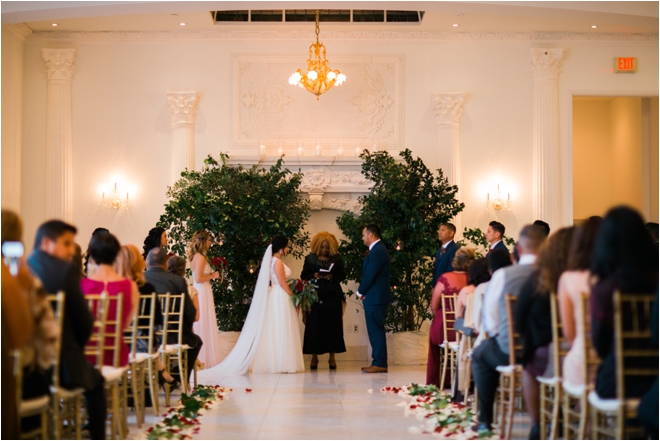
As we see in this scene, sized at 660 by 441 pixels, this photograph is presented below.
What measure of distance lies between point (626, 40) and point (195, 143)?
6.56 metres

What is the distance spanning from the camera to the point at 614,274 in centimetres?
407

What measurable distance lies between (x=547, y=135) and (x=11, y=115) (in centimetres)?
773

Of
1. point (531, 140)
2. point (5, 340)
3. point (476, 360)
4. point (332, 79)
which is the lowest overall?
point (476, 360)

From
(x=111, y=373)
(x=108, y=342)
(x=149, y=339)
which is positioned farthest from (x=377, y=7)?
(x=111, y=373)

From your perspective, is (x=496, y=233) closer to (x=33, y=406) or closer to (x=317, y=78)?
(x=317, y=78)

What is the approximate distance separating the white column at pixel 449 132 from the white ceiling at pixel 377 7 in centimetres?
107

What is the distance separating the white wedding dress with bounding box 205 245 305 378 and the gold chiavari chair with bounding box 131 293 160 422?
9.75 ft

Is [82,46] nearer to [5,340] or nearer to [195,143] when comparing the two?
[195,143]

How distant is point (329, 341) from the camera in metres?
10.4

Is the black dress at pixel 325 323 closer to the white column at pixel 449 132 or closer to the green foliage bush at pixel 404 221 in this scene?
the green foliage bush at pixel 404 221

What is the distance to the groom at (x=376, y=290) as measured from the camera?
9830 millimetres

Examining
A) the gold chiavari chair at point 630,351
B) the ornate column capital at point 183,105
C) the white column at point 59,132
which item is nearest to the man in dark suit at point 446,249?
the ornate column capital at point 183,105

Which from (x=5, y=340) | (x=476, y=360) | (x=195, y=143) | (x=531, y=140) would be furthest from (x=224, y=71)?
(x=5, y=340)

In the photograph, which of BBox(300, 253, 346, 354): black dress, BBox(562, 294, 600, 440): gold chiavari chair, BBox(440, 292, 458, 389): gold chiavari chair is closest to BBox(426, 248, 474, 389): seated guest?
BBox(440, 292, 458, 389): gold chiavari chair
